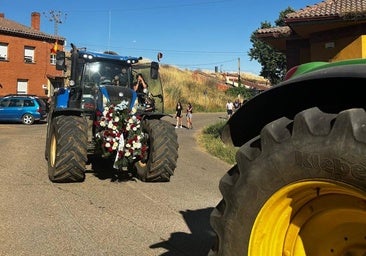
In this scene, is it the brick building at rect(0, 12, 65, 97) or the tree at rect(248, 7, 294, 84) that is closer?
the brick building at rect(0, 12, 65, 97)

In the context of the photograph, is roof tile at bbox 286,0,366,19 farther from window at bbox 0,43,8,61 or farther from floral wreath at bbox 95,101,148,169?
window at bbox 0,43,8,61

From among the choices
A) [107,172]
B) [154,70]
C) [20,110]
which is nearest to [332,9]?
[154,70]

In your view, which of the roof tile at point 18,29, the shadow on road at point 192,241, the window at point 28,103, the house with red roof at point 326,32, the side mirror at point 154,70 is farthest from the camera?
the roof tile at point 18,29

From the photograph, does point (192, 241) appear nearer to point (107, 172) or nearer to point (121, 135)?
point (121, 135)

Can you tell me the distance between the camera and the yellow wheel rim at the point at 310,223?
225cm

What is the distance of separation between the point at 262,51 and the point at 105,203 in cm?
3946

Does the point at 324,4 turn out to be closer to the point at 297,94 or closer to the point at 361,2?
the point at 361,2

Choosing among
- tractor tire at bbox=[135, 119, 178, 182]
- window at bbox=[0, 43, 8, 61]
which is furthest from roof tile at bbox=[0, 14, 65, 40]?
tractor tire at bbox=[135, 119, 178, 182]

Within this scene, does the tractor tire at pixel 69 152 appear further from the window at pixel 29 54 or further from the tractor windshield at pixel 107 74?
the window at pixel 29 54

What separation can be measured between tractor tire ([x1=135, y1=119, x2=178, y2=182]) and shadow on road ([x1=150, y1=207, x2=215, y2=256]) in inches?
95.3

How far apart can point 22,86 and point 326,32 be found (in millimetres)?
30759

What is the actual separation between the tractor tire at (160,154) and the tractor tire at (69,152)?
1171mm

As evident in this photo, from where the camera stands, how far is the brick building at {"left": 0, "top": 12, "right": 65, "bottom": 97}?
124 feet

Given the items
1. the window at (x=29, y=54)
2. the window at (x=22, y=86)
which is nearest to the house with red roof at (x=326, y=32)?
the window at (x=22, y=86)
